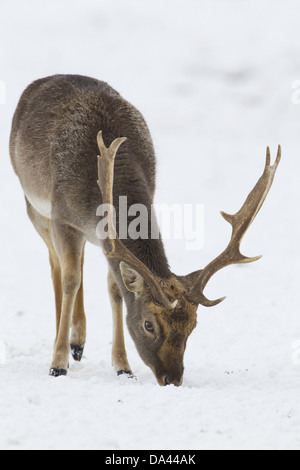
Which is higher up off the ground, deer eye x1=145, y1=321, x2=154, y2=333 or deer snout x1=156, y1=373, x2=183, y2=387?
deer eye x1=145, y1=321, x2=154, y2=333

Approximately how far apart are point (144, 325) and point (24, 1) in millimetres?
26116

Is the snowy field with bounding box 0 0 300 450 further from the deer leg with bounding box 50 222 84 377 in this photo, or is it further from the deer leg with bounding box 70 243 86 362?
the deer leg with bounding box 50 222 84 377

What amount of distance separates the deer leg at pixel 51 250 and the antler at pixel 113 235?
173cm

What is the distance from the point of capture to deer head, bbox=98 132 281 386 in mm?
6113

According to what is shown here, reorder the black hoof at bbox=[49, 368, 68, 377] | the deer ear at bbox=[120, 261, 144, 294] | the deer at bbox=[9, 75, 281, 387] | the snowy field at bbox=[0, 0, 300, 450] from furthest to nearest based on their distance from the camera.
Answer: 1. the black hoof at bbox=[49, 368, 68, 377]
2. the deer ear at bbox=[120, 261, 144, 294]
3. the deer at bbox=[9, 75, 281, 387]
4. the snowy field at bbox=[0, 0, 300, 450]

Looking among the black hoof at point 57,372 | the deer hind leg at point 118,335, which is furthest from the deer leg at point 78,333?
the black hoof at point 57,372

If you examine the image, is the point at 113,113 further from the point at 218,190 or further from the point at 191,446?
the point at 218,190

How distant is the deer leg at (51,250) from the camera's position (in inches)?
324

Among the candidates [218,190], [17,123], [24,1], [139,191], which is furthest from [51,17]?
Answer: [139,191]

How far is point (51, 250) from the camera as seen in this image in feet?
27.7

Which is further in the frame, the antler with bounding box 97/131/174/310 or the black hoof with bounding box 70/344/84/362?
the black hoof with bounding box 70/344/84/362

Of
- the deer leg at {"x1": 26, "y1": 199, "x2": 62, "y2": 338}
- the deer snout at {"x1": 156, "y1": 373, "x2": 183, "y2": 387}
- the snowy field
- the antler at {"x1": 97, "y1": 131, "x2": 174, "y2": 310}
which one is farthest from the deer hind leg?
the deer snout at {"x1": 156, "y1": 373, "x2": 183, "y2": 387}

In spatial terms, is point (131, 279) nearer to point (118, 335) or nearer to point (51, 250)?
point (118, 335)

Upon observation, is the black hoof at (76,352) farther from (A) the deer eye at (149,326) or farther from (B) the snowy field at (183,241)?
(A) the deer eye at (149,326)
